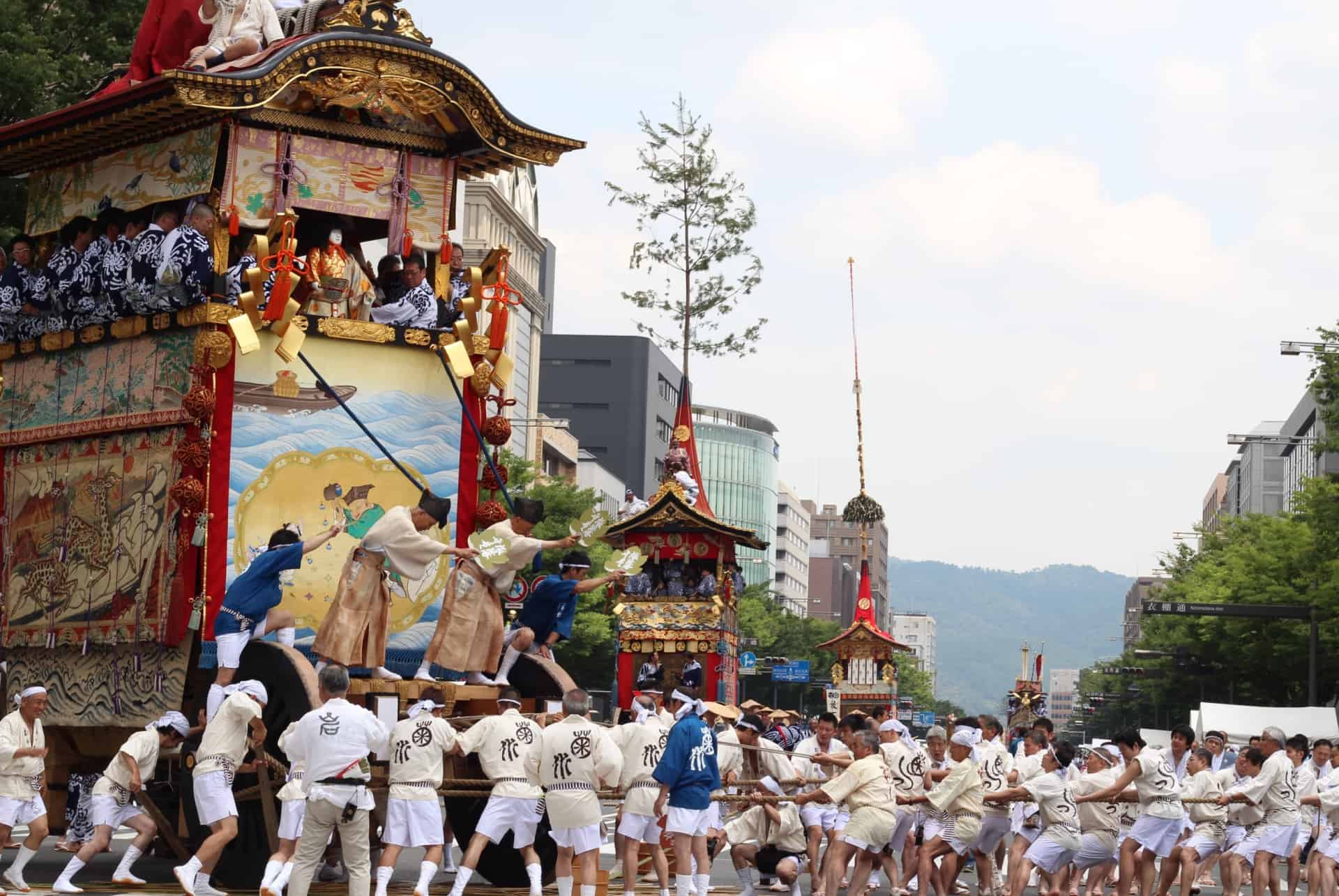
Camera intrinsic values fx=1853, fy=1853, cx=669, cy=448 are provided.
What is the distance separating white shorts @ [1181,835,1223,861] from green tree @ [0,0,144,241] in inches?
655

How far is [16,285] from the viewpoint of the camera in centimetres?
2006

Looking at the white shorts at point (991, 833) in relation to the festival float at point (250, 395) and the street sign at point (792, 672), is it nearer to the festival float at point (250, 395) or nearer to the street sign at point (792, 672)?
the festival float at point (250, 395)

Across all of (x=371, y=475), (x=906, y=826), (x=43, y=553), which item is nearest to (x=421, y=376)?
(x=371, y=475)

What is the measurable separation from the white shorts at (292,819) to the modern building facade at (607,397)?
10261 centimetres

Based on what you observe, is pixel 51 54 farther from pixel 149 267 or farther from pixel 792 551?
pixel 792 551

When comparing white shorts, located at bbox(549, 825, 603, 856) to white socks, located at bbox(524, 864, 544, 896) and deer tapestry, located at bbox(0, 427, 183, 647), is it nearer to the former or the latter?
white socks, located at bbox(524, 864, 544, 896)

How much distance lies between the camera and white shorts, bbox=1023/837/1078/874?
19.0m

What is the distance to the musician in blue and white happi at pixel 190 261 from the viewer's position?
1766 centimetres

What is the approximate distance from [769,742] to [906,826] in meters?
1.97

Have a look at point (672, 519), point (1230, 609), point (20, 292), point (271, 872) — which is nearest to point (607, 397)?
point (1230, 609)

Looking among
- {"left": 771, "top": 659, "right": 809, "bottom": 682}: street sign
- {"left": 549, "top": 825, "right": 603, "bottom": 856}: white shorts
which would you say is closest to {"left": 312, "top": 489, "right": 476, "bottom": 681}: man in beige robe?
{"left": 549, "top": 825, "right": 603, "bottom": 856}: white shorts

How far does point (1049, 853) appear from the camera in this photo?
19.0 m

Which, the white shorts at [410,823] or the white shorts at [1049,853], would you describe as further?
the white shorts at [1049,853]

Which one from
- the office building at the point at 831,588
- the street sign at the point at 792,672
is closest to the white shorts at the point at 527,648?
the street sign at the point at 792,672
